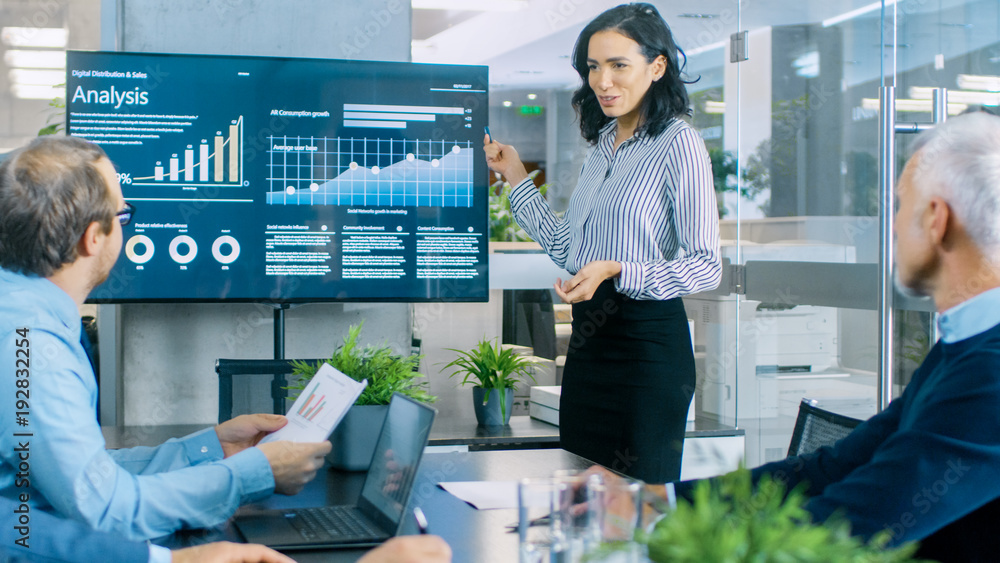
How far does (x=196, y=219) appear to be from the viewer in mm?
2939

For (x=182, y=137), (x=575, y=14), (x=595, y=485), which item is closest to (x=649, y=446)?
(x=595, y=485)

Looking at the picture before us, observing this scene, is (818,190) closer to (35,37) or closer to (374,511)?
(374,511)

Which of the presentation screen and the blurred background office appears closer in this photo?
the blurred background office

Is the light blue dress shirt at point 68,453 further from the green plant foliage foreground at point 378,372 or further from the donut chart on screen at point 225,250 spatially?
the donut chart on screen at point 225,250

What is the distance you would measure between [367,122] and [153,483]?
6.31ft

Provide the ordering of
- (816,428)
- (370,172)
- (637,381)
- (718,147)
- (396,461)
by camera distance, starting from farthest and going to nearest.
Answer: (718,147) → (370,172) → (637,381) → (816,428) → (396,461)

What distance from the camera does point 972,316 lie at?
1.12 metres

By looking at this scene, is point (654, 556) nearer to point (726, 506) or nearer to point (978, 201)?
point (726, 506)

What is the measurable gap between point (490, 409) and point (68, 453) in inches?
79.2

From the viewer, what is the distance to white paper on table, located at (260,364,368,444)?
1.54 meters

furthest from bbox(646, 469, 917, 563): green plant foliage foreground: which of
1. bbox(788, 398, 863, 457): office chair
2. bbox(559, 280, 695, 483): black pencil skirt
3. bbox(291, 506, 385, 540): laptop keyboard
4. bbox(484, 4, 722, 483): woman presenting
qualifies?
bbox(559, 280, 695, 483): black pencil skirt

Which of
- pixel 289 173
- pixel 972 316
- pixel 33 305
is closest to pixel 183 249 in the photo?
pixel 289 173

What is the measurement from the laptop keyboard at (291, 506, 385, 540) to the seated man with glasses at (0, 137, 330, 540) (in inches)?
3.0

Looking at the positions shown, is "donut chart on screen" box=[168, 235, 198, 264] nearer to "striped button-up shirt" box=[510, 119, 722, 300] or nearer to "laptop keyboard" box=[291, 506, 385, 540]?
"striped button-up shirt" box=[510, 119, 722, 300]
